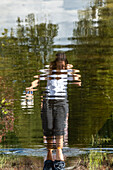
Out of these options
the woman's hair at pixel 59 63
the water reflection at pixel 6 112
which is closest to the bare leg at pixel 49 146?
the water reflection at pixel 6 112

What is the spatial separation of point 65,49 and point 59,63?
11cm

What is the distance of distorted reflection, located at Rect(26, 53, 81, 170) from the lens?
285 cm

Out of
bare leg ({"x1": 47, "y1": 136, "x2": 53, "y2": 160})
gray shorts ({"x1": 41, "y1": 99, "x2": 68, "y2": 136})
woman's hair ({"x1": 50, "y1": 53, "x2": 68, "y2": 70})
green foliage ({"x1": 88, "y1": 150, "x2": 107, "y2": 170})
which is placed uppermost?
woman's hair ({"x1": 50, "y1": 53, "x2": 68, "y2": 70})

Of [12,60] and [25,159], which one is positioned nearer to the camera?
[12,60]

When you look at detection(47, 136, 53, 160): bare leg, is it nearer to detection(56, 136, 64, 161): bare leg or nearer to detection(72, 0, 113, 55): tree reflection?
detection(56, 136, 64, 161): bare leg

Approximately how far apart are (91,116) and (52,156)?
0.41 metres

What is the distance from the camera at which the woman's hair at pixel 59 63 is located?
2.85 metres

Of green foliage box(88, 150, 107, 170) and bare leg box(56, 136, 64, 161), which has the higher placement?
bare leg box(56, 136, 64, 161)

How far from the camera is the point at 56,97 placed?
2859mm

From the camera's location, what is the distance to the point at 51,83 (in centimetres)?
285

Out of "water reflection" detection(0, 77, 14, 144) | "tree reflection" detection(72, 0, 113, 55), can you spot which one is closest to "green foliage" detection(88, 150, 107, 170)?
"water reflection" detection(0, 77, 14, 144)

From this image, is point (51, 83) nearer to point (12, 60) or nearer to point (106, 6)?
point (12, 60)

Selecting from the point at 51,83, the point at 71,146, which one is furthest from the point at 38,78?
the point at 71,146

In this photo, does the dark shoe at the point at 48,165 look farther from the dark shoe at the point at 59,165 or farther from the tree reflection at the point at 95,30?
the tree reflection at the point at 95,30
